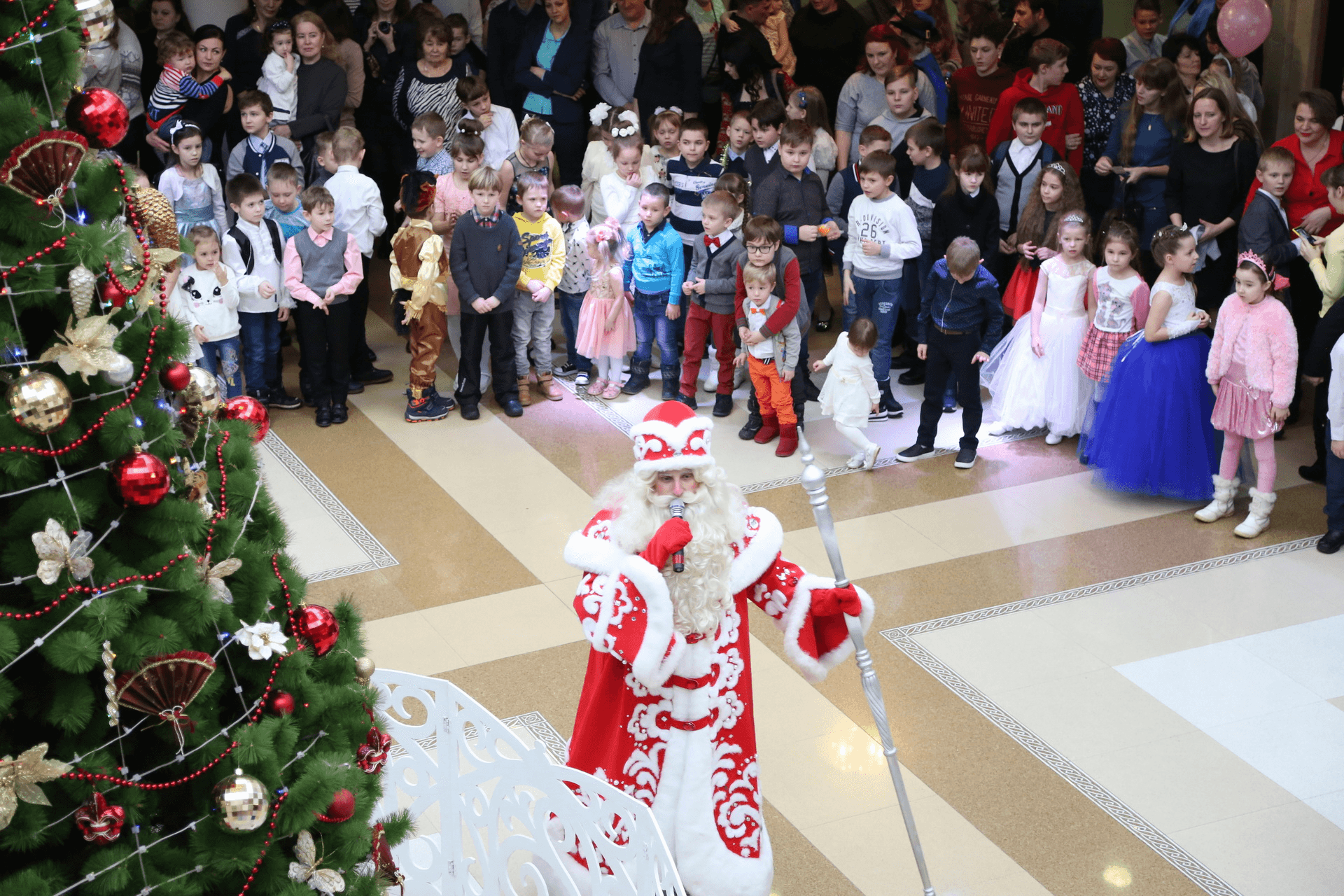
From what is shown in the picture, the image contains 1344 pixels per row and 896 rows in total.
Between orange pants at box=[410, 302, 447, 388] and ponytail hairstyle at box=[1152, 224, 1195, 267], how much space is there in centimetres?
380

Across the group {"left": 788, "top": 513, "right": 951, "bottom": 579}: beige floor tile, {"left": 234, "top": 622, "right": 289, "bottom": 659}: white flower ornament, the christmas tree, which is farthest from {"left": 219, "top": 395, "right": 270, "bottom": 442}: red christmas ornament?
{"left": 788, "top": 513, "right": 951, "bottom": 579}: beige floor tile

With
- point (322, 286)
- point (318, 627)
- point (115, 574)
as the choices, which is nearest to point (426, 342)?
point (322, 286)

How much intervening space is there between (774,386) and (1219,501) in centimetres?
224

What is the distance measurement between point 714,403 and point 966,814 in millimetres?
3825

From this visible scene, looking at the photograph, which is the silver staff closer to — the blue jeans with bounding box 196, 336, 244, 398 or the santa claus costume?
the santa claus costume

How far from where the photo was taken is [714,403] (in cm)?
813

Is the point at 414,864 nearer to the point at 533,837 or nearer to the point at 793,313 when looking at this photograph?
the point at 533,837

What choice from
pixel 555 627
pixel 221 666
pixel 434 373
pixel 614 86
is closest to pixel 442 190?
pixel 434 373

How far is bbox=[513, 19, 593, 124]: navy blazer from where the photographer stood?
9492mm

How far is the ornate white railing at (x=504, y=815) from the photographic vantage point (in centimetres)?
331

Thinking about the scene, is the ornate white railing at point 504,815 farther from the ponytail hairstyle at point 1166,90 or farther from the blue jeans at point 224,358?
the ponytail hairstyle at point 1166,90

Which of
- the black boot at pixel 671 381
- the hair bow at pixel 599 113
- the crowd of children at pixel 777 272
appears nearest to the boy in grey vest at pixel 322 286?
the crowd of children at pixel 777 272

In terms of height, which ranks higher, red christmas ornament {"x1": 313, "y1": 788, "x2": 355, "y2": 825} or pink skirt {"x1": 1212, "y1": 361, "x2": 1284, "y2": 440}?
red christmas ornament {"x1": 313, "y1": 788, "x2": 355, "y2": 825}

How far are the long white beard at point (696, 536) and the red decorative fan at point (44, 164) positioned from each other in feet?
6.06
